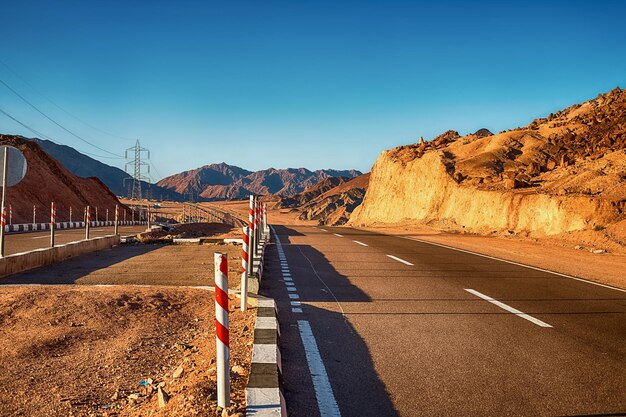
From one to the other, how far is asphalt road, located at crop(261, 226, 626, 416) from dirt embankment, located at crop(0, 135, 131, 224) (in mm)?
41188

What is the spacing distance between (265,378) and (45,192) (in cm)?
5719

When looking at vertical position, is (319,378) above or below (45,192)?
below

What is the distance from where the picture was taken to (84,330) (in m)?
7.11

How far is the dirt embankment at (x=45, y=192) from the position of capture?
47.7 metres

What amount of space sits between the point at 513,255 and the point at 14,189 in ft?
155

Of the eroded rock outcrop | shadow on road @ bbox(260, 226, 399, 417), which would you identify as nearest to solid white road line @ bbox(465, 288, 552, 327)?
shadow on road @ bbox(260, 226, 399, 417)

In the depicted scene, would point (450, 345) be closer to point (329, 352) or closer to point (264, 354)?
point (329, 352)

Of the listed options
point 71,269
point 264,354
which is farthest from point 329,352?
point 71,269

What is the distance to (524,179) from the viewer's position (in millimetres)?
35969

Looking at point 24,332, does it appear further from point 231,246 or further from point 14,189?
point 14,189

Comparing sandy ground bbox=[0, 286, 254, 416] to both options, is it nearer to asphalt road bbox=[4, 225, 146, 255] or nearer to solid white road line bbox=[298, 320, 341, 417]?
solid white road line bbox=[298, 320, 341, 417]

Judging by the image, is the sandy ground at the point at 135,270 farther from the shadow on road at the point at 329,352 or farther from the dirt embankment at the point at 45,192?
the dirt embankment at the point at 45,192

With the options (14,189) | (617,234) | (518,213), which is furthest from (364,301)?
(14,189)

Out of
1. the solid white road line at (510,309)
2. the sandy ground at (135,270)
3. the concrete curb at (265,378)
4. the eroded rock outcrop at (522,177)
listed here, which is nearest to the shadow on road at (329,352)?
the concrete curb at (265,378)
